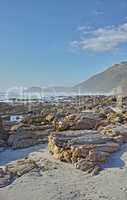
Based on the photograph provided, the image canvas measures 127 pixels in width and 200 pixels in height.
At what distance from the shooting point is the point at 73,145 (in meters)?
14.1

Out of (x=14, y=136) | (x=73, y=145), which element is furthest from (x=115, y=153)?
(x=14, y=136)

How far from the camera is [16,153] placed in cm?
1661

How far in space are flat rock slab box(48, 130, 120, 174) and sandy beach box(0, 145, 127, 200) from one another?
297 millimetres

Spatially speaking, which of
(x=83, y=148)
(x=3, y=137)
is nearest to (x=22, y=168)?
(x=83, y=148)

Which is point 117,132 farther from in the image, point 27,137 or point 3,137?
point 3,137

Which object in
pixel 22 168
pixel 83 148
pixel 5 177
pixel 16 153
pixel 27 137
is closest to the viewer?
pixel 5 177

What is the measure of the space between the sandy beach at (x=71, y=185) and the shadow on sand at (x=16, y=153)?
277cm

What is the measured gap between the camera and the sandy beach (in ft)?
36.6

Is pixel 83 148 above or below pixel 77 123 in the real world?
below

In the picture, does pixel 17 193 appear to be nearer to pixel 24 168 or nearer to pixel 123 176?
pixel 24 168

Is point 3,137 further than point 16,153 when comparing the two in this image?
Yes

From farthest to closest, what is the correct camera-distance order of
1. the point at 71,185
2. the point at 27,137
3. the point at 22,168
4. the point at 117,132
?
the point at 27,137, the point at 117,132, the point at 22,168, the point at 71,185

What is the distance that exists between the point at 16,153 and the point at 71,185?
5290 mm

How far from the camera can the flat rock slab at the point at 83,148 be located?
13.1 meters
